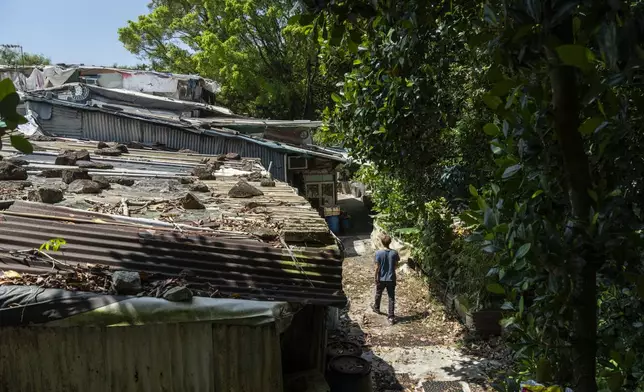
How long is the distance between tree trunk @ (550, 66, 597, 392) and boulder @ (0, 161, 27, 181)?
23.7 feet

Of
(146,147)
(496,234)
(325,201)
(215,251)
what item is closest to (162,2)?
(325,201)

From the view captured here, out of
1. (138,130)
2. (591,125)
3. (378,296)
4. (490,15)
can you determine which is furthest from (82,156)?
(591,125)

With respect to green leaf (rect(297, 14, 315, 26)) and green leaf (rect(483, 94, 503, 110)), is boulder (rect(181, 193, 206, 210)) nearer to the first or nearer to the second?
green leaf (rect(297, 14, 315, 26))

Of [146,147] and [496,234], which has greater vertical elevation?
[146,147]

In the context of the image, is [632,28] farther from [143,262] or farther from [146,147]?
[146,147]

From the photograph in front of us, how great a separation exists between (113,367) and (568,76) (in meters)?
3.48

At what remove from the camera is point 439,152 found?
29.5ft

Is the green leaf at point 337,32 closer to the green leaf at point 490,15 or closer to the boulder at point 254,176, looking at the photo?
the green leaf at point 490,15

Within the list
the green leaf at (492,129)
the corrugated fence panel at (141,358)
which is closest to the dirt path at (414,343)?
the corrugated fence panel at (141,358)

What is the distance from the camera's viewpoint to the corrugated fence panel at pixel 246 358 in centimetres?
377

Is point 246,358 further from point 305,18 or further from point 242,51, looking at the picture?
point 242,51

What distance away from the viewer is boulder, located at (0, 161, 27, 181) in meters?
6.97

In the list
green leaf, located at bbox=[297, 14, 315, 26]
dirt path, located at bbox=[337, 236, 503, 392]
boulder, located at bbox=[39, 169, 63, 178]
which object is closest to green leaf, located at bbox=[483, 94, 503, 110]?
green leaf, located at bbox=[297, 14, 315, 26]

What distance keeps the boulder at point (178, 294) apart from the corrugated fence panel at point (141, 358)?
12.2 inches
